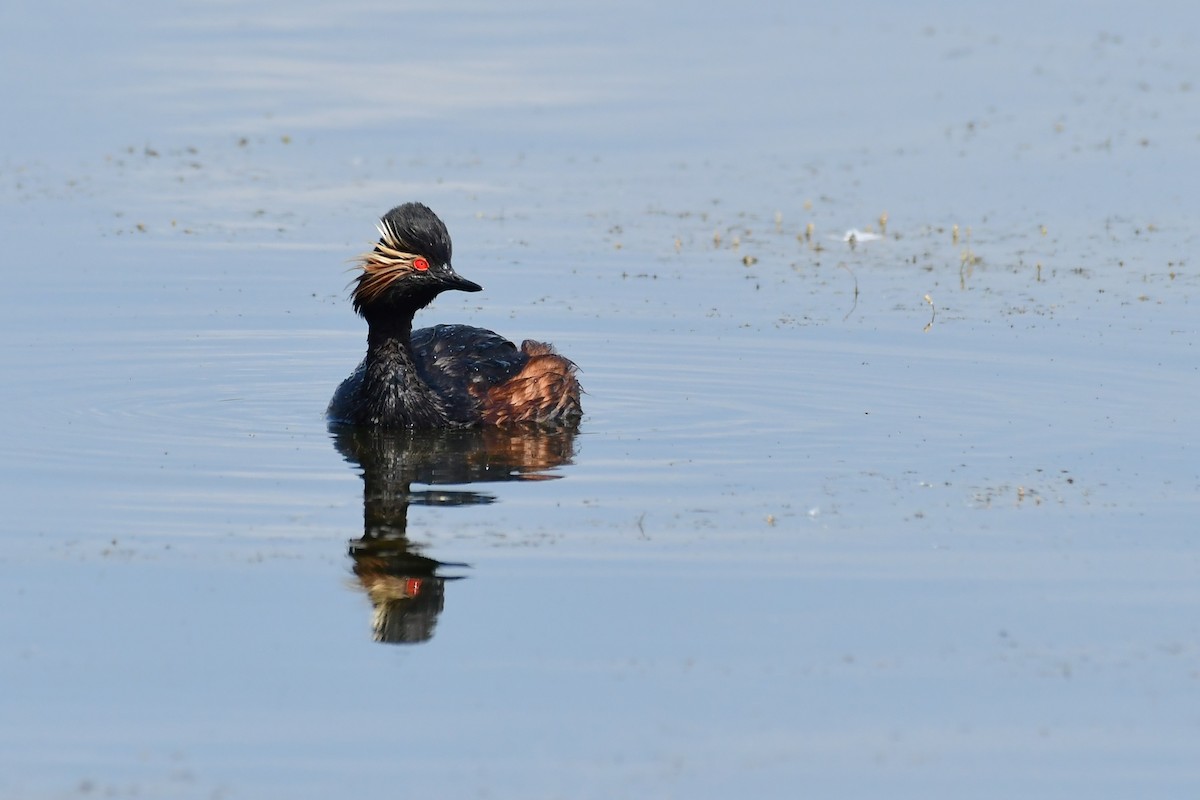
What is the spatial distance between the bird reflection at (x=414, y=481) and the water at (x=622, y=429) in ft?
0.15

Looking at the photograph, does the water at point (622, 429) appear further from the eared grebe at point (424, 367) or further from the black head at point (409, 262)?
the black head at point (409, 262)

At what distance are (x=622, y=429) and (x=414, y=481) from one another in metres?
2.05

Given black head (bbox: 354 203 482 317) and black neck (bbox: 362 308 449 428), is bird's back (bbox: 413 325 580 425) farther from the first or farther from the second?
black head (bbox: 354 203 482 317)

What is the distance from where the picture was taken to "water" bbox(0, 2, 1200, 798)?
28.3 feet

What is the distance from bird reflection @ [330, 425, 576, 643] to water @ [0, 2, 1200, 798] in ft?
0.15

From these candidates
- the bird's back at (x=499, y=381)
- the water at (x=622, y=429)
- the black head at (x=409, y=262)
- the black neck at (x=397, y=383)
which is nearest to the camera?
the water at (x=622, y=429)

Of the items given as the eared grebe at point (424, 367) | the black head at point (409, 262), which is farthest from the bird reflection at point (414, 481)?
the black head at point (409, 262)

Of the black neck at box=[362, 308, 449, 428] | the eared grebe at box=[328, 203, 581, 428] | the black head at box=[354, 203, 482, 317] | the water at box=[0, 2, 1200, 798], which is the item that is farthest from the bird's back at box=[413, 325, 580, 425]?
the black head at box=[354, 203, 482, 317]

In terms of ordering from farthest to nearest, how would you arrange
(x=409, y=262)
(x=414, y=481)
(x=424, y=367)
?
(x=424, y=367) < (x=409, y=262) < (x=414, y=481)

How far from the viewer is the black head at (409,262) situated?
47.6 ft

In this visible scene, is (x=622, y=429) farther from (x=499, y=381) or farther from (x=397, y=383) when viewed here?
(x=397, y=383)

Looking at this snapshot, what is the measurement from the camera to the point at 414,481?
42.9ft

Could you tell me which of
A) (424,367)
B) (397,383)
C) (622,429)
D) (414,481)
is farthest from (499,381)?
(414,481)

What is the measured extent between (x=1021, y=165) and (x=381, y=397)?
1098 cm
